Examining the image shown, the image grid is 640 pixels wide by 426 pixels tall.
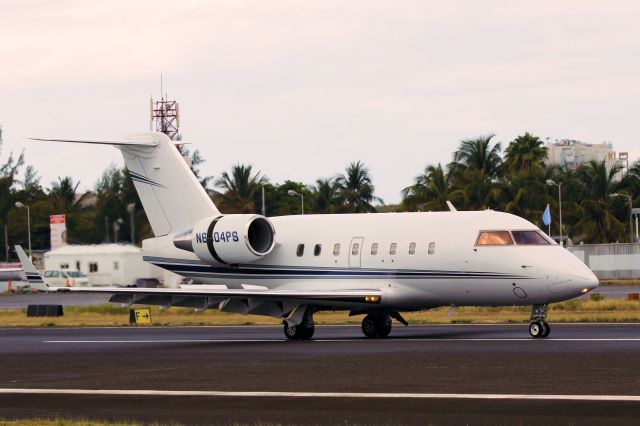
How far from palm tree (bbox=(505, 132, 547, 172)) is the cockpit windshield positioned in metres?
83.3

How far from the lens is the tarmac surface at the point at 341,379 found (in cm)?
1648

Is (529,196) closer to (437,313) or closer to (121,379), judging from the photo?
(437,313)

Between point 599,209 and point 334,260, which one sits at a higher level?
point 599,209

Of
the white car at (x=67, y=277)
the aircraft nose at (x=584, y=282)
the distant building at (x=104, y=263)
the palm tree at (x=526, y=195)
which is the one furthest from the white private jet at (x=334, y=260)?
the palm tree at (x=526, y=195)

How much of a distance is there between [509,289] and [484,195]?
2606 inches

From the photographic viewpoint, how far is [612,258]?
89812mm

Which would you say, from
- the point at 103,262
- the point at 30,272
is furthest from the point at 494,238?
the point at 103,262

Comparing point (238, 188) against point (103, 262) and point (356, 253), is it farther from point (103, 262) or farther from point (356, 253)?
point (356, 253)

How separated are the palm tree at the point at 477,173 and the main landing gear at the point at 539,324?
63.9 metres

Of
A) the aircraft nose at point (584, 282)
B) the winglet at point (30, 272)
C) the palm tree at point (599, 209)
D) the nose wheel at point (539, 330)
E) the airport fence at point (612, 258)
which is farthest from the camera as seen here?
the palm tree at point (599, 209)

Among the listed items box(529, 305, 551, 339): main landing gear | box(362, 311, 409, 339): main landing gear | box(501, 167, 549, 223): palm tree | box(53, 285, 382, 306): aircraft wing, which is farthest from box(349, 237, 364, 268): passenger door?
box(501, 167, 549, 223): palm tree

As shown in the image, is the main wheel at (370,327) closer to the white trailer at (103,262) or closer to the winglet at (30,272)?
the winglet at (30,272)

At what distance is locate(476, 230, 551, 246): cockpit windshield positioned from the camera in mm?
30391

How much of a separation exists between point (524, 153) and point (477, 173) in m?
18.9
